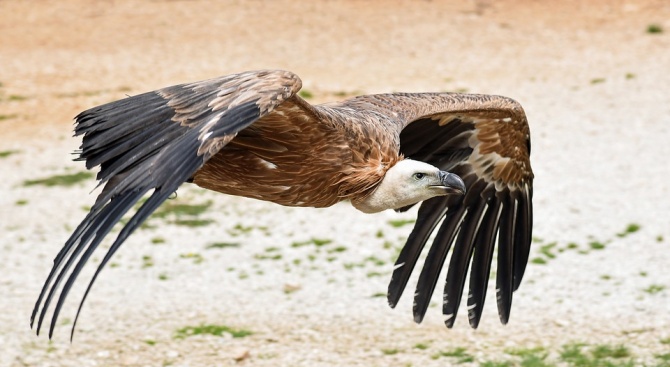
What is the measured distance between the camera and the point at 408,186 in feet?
18.7

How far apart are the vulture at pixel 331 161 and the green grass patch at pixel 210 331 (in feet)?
4.21

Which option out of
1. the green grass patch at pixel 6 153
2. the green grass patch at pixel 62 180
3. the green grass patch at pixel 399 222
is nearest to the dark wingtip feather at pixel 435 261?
the green grass patch at pixel 399 222

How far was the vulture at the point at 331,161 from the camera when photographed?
4645 millimetres

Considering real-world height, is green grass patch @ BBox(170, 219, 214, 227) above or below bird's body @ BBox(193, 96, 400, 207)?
above

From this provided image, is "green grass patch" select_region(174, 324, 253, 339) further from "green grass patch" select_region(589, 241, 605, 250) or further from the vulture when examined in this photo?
"green grass patch" select_region(589, 241, 605, 250)

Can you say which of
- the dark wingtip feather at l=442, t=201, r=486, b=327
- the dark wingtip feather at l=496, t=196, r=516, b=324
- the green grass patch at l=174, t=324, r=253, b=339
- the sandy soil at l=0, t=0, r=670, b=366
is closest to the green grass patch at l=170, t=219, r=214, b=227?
the sandy soil at l=0, t=0, r=670, b=366

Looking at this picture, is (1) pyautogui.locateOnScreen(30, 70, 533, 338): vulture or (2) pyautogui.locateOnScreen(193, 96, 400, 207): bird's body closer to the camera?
(1) pyautogui.locateOnScreen(30, 70, 533, 338): vulture

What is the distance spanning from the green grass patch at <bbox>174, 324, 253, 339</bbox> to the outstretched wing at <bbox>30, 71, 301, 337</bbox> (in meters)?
2.72

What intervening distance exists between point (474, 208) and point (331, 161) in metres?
1.97

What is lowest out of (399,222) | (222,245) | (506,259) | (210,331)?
(210,331)

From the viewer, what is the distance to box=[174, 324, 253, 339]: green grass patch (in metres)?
7.75

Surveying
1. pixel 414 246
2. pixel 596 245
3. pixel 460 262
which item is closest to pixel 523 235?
pixel 460 262

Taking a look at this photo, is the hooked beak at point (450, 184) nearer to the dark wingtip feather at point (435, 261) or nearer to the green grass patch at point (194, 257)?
the dark wingtip feather at point (435, 261)

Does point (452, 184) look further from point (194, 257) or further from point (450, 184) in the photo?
point (194, 257)
